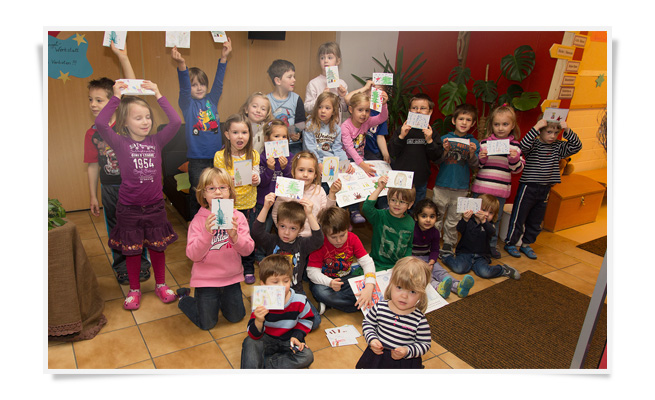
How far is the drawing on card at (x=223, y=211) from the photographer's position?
2.52m

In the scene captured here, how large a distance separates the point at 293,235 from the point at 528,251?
A: 8.61 ft

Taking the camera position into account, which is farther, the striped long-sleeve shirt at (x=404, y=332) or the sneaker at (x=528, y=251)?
the sneaker at (x=528, y=251)

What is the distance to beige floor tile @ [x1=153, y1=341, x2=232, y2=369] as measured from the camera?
262 centimetres

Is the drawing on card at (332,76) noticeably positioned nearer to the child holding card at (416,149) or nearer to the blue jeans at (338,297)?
the child holding card at (416,149)

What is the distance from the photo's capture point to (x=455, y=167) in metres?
4.10

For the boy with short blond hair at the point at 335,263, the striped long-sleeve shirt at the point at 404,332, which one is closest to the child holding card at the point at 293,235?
the boy with short blond hair at the point at 335,263

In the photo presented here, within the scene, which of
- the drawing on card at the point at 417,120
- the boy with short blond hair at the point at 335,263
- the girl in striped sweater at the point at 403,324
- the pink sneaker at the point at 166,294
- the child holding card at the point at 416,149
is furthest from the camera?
the child holding card at the point at 416,149

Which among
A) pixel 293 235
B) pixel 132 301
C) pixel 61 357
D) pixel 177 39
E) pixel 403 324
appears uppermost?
pixel 177 39

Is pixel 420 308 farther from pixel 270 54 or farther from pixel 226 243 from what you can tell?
pixel 270 54

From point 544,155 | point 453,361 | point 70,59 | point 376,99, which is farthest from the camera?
point 544,155

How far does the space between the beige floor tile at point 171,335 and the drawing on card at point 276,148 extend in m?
1.33

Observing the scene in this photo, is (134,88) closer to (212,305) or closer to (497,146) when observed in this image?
(212,305)

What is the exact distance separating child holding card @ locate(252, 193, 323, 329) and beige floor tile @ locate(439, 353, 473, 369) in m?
0.84

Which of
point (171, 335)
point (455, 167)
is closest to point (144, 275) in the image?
point (171, 335)
